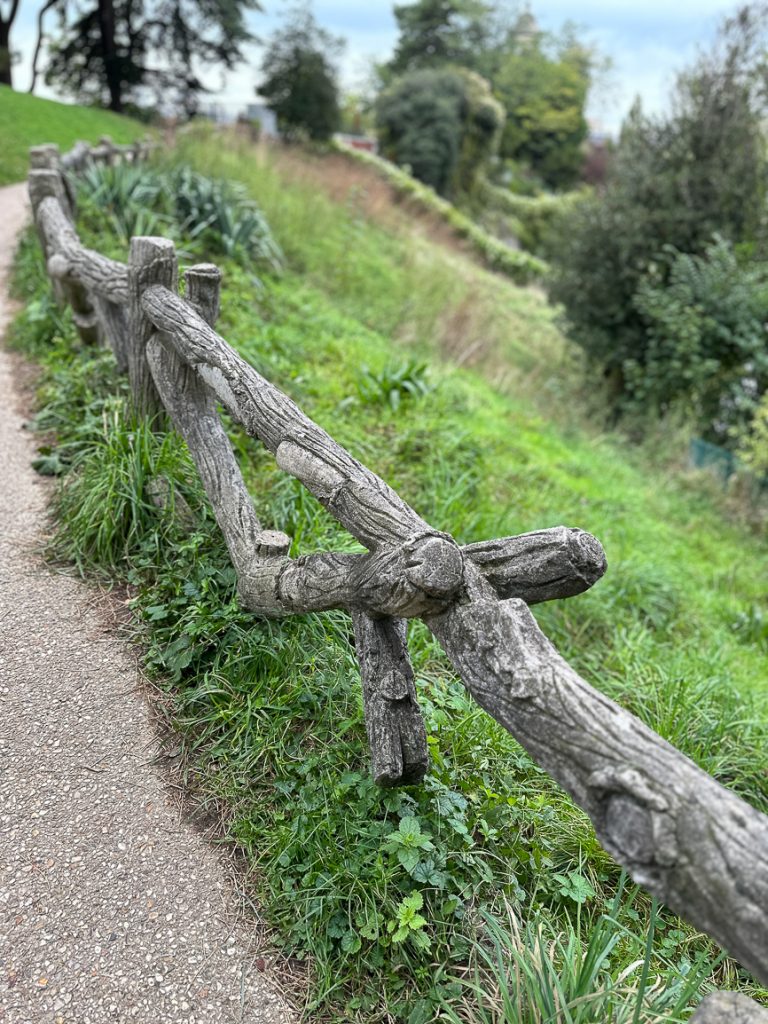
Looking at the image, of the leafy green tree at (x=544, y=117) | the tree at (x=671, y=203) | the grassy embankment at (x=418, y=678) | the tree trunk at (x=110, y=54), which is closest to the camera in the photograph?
the grassy embankment at (x=418, y=678)

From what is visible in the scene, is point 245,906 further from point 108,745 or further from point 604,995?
point 604,995

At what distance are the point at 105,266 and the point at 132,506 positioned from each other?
5.30 feet

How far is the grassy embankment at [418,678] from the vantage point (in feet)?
6.78

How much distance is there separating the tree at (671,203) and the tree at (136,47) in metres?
16.4

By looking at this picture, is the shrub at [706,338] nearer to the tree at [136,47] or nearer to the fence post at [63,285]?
the fence post at [63,285]

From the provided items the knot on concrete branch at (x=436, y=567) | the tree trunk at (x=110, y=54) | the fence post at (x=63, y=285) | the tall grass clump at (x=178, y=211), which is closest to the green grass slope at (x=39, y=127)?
the tree trunk at (x=110, y=54)

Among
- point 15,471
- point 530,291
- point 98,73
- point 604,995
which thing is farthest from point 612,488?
point 98,73

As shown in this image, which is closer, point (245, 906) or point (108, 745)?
point (245, 906)

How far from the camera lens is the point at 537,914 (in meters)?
2.12

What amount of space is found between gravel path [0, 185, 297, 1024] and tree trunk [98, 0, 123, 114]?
2384 cm

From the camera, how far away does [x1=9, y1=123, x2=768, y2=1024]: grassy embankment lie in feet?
6.78

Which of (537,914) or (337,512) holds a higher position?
(337,512)

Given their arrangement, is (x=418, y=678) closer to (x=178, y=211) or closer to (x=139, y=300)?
(x=139, y=300)

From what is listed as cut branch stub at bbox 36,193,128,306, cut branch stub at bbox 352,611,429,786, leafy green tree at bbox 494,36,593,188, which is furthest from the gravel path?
leafy green tree at bbox 494,36,593,188
